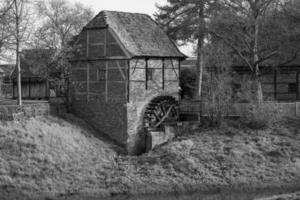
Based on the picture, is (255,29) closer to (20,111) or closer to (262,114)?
(262,114)

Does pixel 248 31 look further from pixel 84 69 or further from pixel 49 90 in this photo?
pixel 49 90

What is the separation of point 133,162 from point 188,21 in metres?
11.9

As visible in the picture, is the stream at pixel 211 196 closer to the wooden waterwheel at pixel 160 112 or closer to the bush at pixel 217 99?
the wooden waterwheel at pixel 160 112

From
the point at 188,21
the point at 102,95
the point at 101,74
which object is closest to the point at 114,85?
the point at 102,95

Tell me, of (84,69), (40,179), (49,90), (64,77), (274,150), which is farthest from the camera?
(49,90)

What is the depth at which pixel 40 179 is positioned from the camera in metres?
25.9

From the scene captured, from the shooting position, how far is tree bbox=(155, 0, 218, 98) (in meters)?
36.7

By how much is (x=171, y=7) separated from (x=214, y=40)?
177 inches

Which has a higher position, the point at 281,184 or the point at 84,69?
the point at 84,69

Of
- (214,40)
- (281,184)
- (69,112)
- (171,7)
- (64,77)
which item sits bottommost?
(281,184)

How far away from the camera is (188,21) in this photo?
36812 mm

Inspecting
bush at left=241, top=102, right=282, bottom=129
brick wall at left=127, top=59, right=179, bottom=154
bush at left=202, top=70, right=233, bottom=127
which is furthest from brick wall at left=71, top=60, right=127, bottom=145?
bush at left=241, top=102, right=282, bottom=129

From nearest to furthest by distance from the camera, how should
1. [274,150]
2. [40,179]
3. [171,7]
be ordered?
[40,179], [274,150], [171,7]

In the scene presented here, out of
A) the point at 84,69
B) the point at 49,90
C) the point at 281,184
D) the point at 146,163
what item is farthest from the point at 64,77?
the point at 281,184
